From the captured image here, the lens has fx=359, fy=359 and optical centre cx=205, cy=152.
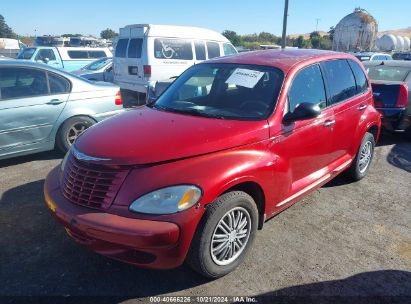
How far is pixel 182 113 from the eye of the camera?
3549 millimetres

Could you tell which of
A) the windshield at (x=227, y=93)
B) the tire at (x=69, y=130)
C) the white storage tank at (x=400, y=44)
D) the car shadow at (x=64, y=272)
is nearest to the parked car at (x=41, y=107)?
the tire at (x=69, y=130)

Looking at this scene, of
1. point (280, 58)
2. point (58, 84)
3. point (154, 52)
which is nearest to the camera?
point (280, 58)

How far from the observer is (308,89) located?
149 inches

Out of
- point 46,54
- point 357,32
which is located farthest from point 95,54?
point 357,32

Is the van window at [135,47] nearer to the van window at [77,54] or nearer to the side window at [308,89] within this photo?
the side window at [308,89]

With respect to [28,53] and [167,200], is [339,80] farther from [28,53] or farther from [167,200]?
[28,53]

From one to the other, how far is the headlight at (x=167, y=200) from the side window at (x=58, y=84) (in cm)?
375

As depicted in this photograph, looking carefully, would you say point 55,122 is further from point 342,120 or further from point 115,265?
point 342,120

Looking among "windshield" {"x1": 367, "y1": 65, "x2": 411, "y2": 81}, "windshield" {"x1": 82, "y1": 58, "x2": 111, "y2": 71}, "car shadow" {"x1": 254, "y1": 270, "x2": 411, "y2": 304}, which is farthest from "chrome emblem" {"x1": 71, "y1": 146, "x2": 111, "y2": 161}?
"windshield" {"x1": 82, "y1": 58, "x2": 111, "y2": 71}

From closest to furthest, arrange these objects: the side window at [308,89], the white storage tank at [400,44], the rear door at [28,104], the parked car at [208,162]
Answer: the parked car at [208,162] < the side window at [308,89] < the rear door at [28,104] < the white storage tank at [400,44]

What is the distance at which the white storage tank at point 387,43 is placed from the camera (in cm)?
5166

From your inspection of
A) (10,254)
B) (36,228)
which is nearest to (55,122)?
(36,228)

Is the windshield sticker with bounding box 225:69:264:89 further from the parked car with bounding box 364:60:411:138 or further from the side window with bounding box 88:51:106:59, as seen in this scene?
the side window with bounding box 88:51:106:59

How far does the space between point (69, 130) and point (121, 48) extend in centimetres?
569
